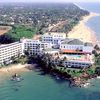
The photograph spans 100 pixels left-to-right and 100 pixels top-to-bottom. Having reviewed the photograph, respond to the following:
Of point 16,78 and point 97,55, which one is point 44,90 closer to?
→ point 16,78

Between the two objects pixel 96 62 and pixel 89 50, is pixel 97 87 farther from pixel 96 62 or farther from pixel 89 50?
pixel 89 50

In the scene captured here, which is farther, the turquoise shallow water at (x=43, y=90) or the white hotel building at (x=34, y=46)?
the white hotel building at (x=34, y=46)

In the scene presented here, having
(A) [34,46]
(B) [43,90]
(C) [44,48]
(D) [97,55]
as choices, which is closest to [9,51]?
(A) [34,46]

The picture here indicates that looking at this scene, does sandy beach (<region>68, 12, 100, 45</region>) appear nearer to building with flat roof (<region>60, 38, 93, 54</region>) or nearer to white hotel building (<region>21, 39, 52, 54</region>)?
building with flat roof (<region>60, 38, 93, 54</region>)

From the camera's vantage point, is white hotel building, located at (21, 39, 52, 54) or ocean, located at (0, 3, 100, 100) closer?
ocean, located at (0, 3, 100, 100)

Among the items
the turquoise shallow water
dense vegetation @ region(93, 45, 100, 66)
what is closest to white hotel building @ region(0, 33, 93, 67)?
dense vegetation @ region(93, 45, 100, 66)

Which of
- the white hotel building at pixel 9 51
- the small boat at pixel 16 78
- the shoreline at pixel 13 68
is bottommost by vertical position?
the shoreline at pixel 13 68

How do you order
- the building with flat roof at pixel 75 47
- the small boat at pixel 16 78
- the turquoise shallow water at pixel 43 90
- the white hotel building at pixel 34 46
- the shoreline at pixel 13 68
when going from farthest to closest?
the white hotel building at pixel 34 46 → the building with flat roof at pixel 75 47 → the shoreline at pixel 13 68 → the small boat at pixel 16 78 → the turquoise shallow water at pixel 43 90

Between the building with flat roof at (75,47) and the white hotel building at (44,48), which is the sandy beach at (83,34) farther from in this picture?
the white hotel building at (44,48)

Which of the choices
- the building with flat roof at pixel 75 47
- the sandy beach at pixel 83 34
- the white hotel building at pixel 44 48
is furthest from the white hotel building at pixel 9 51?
the sandy beach at pixel 83 34
